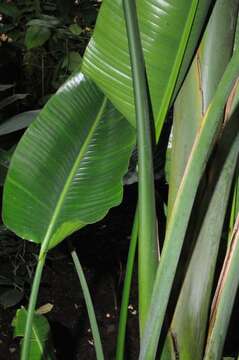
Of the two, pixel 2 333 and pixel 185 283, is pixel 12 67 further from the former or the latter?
pixel 185 283

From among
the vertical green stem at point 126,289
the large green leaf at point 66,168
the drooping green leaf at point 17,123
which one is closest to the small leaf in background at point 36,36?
the drooping green leaf at point 17,123

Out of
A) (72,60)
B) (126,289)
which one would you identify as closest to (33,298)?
(126,289)

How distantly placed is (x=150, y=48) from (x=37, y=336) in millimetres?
480

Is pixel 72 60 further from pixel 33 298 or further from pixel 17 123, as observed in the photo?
pixel 33 298

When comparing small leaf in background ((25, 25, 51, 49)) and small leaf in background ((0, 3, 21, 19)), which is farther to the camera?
small leaf in background ((0, 3, 21, 19))

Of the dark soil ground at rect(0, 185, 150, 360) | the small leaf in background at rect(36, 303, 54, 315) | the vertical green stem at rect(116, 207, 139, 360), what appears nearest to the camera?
the vertical green stem at rect(116, 207, 139, 360)

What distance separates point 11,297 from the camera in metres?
1.29

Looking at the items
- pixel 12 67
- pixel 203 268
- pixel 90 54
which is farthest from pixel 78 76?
pixel 12 67

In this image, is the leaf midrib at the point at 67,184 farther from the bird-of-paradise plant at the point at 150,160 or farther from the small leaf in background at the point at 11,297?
the small leaf in background at the point at 11,297

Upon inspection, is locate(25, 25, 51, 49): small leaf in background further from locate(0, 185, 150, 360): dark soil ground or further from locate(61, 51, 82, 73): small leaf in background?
locate(0, 185, 150, 360): dark soil ground

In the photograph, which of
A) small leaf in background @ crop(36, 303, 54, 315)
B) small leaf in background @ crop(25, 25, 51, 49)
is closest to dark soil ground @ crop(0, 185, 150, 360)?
small leaf in background @ crop(36, 303, 54, 315)

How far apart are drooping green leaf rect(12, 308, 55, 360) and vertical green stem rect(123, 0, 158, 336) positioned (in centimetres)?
30

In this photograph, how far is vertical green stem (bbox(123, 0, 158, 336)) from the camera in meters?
0.46

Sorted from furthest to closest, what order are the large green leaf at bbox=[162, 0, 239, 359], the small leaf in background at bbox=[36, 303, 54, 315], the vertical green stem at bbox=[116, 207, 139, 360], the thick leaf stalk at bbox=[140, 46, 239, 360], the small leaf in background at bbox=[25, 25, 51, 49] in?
the small leaf in background at bbox=[25, 25, 51, 49] < the small leaf in background at bbox=[36, 303, 54, 315] < the vertical green stem at bbox=[116, 207, 139, 360] < the large green leaf at bbox=[162, 0, 239, 359] < the thick leaf stalk at bbox=[140, 46, 239, 360]
